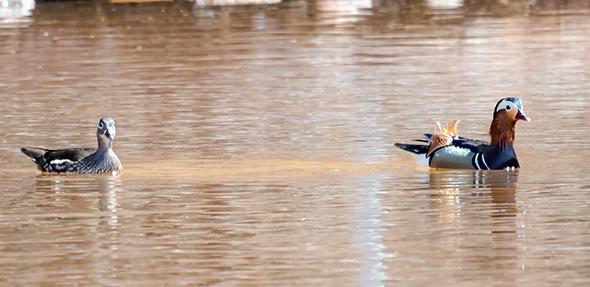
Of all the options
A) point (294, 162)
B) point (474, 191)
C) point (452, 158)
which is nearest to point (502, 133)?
point (452, 158)

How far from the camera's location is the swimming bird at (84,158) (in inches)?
637

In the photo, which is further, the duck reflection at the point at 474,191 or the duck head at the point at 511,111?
the duck head at the point at 511,111

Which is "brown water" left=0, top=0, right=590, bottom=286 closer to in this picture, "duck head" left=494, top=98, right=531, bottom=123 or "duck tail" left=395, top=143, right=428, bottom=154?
"duck tail" left=395, top=143, right=428, bottom=154

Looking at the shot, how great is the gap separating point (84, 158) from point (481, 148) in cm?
324

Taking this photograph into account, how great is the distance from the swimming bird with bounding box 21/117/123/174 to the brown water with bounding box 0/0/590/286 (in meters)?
0.14

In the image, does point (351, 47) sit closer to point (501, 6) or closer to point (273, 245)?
point (501, 6)

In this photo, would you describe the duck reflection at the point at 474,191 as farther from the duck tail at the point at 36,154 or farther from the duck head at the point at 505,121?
the duck tail at the point at 36,154

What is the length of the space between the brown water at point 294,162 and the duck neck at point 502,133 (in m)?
0.28

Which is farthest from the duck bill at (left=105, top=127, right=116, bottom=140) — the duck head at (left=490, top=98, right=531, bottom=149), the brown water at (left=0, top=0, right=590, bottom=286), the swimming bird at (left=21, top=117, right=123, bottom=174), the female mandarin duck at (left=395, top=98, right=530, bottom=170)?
the duck head at (left=490, top=98, right=531, bottom=149)

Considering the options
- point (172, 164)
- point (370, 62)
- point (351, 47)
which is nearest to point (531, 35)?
point (351, 47)

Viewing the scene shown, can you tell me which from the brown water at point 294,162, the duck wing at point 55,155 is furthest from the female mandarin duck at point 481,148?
the duck wing at point 55,155

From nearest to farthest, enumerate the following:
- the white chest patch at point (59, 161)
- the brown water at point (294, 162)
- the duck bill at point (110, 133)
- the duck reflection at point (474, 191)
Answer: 1. the brown water at point (294, 162)
2. the duck reflection at point (474, 191)
3. the white chest patch at point (59, 161)
4. the duck bill at point (110, 133)

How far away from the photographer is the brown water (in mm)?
11961

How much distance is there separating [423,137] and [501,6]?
21.1 metres
